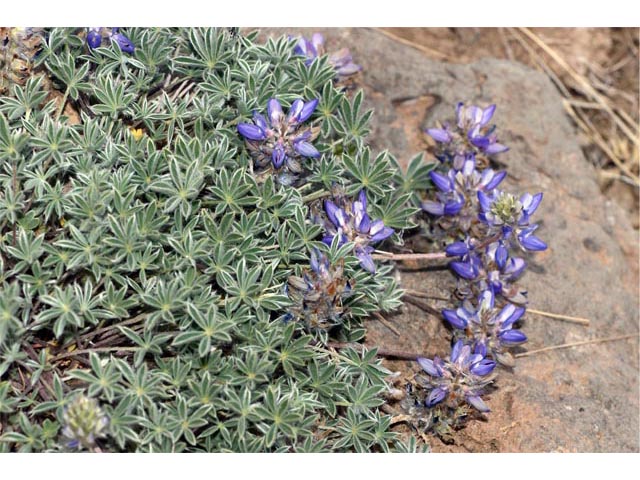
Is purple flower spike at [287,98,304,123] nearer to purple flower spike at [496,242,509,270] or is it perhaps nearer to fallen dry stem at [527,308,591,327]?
purple flower spike at [496,242,509,270]

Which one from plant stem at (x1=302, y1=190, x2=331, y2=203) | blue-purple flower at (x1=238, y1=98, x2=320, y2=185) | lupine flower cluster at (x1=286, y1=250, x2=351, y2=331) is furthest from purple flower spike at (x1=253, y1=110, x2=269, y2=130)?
lupine flower cluster at (x1=286, y1=250, x2=351, y2=331)

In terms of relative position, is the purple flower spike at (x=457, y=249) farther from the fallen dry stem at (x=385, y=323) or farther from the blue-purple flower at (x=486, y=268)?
the fallen dry stem at (x=385, y=323)

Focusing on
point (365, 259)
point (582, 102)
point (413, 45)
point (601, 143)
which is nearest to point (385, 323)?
point (365, 259)

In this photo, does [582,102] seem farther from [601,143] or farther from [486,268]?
[486,268]

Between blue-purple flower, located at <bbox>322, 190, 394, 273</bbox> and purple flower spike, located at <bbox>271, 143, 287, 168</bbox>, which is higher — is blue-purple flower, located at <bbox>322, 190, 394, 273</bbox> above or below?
below

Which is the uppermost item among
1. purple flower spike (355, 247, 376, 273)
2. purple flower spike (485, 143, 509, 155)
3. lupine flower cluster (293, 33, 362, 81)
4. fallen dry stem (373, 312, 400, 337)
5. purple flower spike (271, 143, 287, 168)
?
lupine flower cluster (293, 33, 362, 81)

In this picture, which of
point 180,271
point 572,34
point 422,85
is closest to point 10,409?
point 180,271
